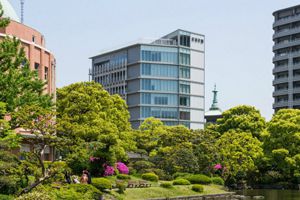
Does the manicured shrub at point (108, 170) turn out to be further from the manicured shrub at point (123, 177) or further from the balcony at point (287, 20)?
the balcony at point (287, 20)

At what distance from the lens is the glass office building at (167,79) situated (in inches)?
4550

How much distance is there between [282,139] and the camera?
2694 inches

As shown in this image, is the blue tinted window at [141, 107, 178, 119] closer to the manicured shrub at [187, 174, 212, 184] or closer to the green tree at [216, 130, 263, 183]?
the green tree at [216, 130, 263, 183]

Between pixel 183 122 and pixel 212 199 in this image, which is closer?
pixel 212 199

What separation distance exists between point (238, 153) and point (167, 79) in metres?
52.5

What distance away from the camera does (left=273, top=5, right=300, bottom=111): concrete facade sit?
107m

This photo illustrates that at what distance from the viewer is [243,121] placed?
253 feet

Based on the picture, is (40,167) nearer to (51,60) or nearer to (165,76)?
(51,60)

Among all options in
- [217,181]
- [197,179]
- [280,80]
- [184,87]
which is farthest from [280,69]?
[197,179]

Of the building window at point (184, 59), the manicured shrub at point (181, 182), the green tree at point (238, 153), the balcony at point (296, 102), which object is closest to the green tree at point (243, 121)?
the green tree at point (238, 153)

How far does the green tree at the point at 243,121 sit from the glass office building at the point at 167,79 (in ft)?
115

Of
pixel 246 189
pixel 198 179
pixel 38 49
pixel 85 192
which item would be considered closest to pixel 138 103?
pixel 246 189

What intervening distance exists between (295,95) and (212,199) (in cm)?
6093

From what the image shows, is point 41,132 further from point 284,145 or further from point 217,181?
point 284,145
